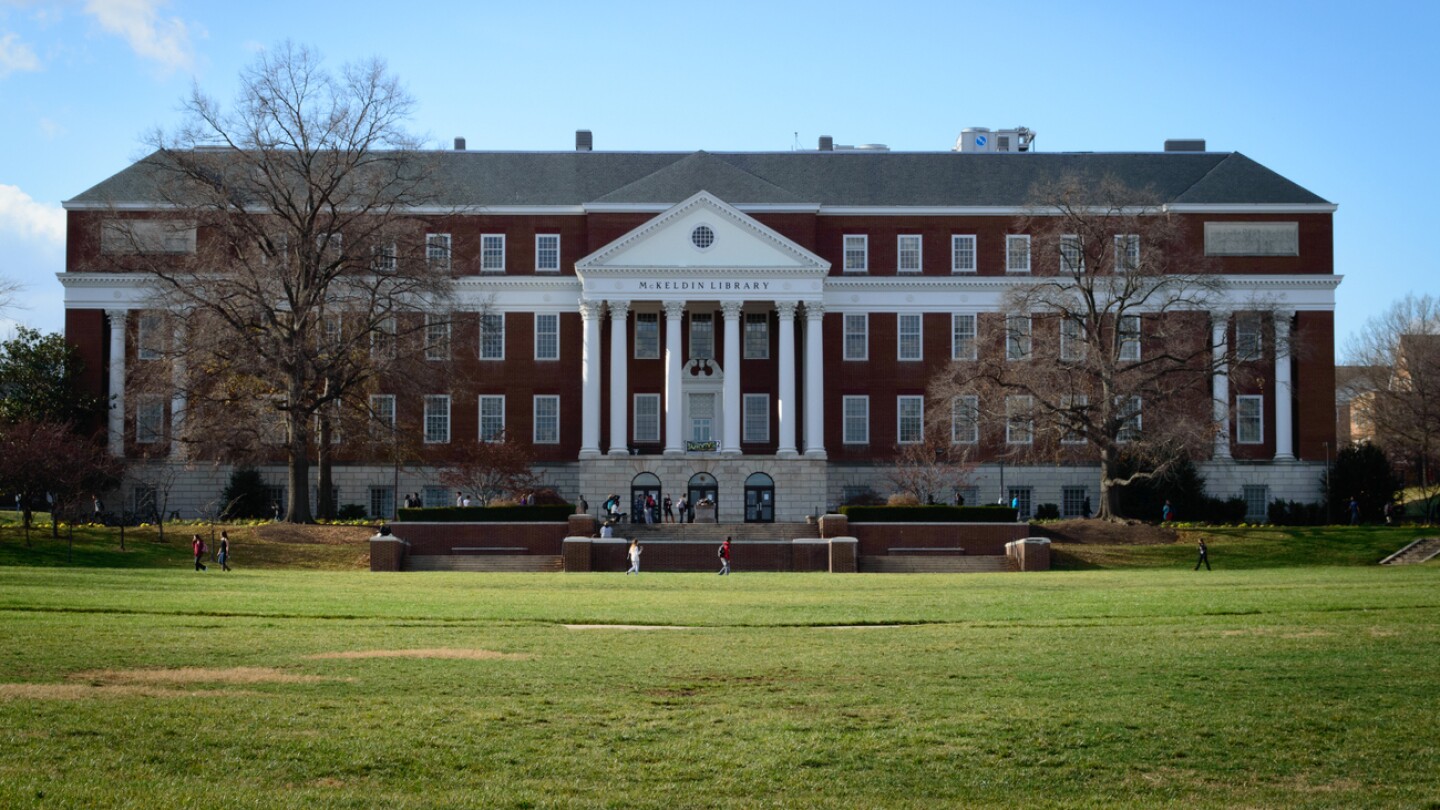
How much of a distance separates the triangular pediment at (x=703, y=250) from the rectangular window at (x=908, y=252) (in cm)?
750

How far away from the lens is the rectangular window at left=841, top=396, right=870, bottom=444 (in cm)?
7775

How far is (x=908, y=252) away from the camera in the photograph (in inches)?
3100

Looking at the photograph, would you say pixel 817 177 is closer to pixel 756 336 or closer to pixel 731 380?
pixel 756 336

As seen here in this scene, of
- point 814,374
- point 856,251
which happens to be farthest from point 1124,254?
point 856,251

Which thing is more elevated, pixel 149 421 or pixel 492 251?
pixel 492 251

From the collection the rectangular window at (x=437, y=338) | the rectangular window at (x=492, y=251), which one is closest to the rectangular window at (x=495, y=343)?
the rectangular window at (x=492, y=251)

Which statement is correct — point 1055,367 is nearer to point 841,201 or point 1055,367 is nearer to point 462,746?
point 841,201

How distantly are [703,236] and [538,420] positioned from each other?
12889mm

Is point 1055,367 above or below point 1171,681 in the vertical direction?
above

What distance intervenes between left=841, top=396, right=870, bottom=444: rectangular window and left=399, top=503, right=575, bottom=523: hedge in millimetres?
22368

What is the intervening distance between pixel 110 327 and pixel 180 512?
1024cm

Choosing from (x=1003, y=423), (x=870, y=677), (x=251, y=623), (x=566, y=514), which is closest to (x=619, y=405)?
(x=566, y=514)

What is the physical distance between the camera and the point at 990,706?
56.0 ft

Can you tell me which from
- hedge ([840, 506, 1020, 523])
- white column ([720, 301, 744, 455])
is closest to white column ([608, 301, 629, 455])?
white column ([720, 301, 744, 455])
